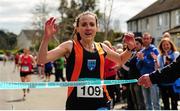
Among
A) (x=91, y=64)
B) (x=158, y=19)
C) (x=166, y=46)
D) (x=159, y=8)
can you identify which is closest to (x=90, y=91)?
(x=91, y=64)

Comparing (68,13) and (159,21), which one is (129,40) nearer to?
(68,13)

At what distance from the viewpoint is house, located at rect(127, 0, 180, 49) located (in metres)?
59.2

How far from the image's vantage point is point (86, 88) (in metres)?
5.20

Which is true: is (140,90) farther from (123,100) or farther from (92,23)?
(92,23)

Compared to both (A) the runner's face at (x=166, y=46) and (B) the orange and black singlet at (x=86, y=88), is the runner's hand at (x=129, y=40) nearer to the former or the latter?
(B) the orange and black singlet at (x=86, y=88)

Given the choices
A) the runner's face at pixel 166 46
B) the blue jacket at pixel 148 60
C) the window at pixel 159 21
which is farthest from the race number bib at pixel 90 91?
the window at pixel 159 21

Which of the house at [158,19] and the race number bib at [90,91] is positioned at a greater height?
the house at [158,19]

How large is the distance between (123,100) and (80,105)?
9.02m

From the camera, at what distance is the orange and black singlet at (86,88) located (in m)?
5.09

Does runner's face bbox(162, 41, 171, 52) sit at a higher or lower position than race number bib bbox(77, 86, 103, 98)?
higher

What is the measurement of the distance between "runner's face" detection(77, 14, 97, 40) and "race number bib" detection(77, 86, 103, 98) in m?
0.58

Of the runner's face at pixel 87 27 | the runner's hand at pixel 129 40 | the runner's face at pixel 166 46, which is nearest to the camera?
the runner's face at pixel 87 27

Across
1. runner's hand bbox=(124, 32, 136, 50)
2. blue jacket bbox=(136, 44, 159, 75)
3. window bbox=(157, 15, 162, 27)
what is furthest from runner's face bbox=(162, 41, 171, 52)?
window bbox=(157, 15, 162, 27)

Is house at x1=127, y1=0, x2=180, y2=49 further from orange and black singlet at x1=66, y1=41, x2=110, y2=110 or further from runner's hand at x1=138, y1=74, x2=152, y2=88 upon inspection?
orange and black singlet at x1=66, y1=41, x2=110, y2=110
